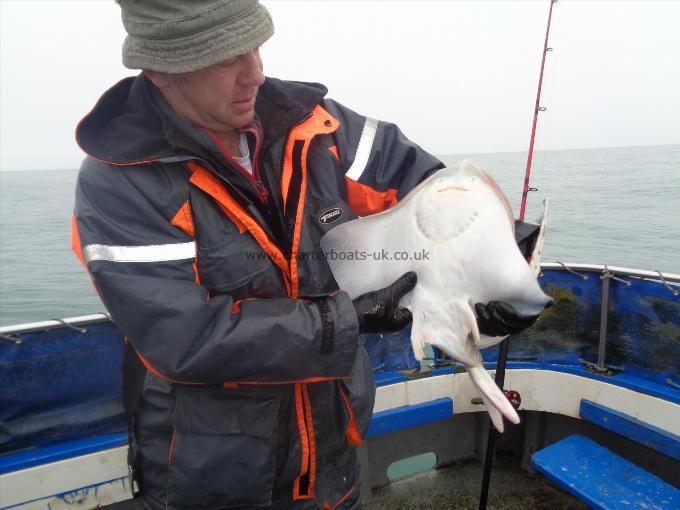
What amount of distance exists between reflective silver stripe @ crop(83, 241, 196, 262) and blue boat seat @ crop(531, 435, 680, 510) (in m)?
2.13

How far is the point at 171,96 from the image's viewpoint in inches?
60.6

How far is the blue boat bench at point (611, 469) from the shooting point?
7.10 feet

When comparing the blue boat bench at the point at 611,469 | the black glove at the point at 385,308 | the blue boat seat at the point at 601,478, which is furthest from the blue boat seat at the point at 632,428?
the black glove at the point at 385,308

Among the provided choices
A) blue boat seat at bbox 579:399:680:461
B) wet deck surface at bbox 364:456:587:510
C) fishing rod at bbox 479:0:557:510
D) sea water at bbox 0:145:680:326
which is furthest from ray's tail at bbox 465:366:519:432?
sea water at bbox 0:145:680:326

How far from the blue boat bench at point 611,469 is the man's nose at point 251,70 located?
7.56ft

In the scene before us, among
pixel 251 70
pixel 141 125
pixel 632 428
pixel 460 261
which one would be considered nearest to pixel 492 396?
pixel 460 261

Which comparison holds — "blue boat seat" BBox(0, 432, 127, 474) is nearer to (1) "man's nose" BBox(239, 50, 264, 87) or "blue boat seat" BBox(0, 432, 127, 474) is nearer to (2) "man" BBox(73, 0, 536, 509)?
(2) "man" BBox(73, 0, 536, 509)

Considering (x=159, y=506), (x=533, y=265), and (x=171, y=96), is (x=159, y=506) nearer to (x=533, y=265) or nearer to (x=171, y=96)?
(x=171, y=96)

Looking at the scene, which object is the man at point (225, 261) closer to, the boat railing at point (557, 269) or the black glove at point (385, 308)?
the black glove at point (385, 308)

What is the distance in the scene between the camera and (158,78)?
1476mm

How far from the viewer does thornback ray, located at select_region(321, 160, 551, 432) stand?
145 cm

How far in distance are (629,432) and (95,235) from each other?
2.87 metres

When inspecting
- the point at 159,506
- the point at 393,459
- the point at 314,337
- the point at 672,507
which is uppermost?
the point at 314,337

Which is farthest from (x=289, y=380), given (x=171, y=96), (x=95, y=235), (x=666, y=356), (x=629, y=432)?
(x=666, y=356)
